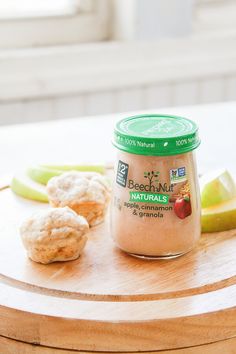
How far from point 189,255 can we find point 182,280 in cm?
9

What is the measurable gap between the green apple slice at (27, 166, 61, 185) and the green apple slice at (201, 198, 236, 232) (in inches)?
12.3

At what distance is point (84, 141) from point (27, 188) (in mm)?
551

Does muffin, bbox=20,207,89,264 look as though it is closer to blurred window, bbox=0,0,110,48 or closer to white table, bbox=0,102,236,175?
white table, bbox=0,102,236,175

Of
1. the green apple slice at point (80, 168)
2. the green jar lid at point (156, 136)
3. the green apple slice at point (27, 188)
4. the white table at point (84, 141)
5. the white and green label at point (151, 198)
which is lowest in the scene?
the white table at point (84, 141)

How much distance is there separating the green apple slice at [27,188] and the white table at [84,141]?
10.2 inches

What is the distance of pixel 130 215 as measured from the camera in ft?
3.58

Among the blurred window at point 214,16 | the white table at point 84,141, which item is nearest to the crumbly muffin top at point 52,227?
the white table at point 84,141

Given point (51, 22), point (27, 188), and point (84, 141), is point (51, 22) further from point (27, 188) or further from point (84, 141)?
point (27, 188)

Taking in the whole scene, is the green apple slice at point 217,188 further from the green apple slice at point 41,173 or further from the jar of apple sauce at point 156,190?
the green apple slice at point 41,173

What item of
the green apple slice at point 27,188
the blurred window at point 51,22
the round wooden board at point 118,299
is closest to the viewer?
the round wooden board at point 118,299

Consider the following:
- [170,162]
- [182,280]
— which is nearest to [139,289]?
[182,280]

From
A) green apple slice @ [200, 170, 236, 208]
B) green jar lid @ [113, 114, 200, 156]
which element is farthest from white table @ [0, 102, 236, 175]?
green jar lid @ [113, 114, 200, 156]

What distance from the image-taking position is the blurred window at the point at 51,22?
2.53 metres

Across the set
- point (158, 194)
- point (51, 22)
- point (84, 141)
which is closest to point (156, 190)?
point (158, 194)
